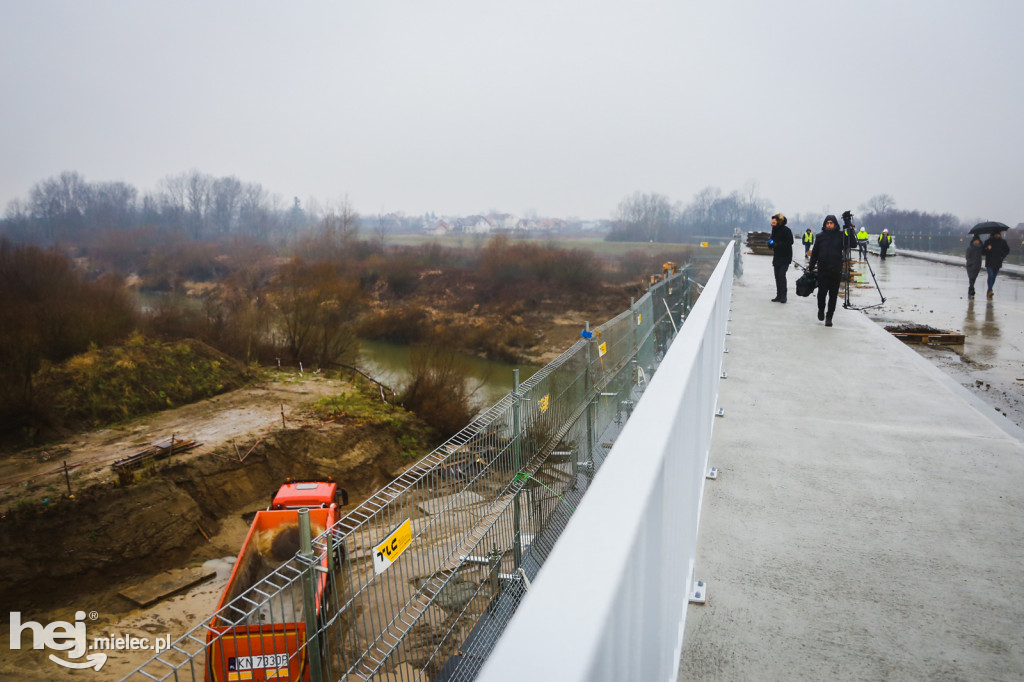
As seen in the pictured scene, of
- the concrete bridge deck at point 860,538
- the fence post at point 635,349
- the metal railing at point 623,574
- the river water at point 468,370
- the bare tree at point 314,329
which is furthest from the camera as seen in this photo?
the bare tree at point 314,329

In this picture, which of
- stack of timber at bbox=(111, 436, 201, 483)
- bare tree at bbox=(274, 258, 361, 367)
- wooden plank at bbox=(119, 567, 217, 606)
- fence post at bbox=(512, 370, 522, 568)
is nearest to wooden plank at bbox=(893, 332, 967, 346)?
fence post at bbox=(512, 370, 522, 568)

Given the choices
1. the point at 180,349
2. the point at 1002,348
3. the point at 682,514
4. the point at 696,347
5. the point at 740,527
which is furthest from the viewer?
the point at 180,349

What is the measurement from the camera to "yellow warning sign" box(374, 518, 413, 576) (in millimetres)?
4414

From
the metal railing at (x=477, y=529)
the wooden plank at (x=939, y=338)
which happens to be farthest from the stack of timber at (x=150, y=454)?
the wooden plank at (x=939, y=338)

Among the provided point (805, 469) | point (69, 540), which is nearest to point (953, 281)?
point (805, 469)

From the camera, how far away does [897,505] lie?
394cm

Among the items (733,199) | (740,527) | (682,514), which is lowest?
(740,527)

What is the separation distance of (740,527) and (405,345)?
161 ft

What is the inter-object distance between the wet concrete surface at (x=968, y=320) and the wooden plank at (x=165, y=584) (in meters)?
16.5

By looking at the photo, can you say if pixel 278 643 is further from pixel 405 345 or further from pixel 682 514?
pixel 405 345

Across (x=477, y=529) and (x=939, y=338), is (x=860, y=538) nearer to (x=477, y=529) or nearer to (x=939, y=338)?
(x=477, y=529)

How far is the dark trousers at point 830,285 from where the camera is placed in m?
9.67

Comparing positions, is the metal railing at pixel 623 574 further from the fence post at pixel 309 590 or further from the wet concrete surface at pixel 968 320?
the wet concrete surface at pixel 968 320

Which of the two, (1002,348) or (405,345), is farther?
(405,345)
